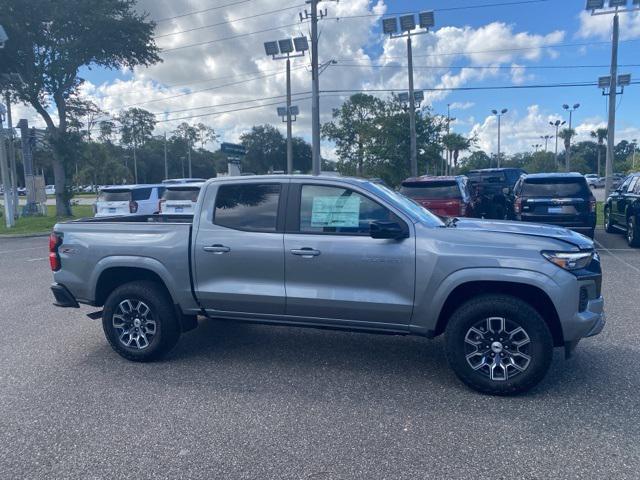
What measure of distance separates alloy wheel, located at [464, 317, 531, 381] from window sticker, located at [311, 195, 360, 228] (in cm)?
140

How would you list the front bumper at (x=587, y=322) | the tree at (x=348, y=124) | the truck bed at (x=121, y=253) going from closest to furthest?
the front bumper at (x=587, y=322)
the truck bed at (x=121, y=253)
the tree at (x=348, y=124)

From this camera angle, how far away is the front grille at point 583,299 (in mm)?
4105

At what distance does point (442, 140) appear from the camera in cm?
3388

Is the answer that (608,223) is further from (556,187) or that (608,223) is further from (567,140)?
(567,140)

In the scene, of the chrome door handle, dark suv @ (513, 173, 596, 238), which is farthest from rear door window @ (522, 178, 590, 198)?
the chrome door handle

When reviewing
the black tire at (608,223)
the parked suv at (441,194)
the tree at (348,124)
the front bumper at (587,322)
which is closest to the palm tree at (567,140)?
the tree at (348,124)

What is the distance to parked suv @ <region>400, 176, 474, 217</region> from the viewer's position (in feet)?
35.6

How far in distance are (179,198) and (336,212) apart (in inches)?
391

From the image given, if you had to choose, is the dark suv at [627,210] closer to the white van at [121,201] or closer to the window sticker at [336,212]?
the window sticker at [336,212]

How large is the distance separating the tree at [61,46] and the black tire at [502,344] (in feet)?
79.0

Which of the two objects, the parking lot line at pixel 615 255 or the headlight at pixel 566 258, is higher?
the headlight at pixel 566 258

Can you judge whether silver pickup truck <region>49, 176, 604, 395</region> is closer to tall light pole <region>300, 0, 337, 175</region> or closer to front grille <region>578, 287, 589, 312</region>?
front grille <region>578, 287, 589, 312</region>

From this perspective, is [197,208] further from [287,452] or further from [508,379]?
[508,379]

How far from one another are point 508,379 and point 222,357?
2.78m
